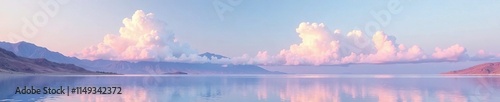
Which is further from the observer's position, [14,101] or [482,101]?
[482,101]

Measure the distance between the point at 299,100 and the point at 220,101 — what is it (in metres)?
11.0

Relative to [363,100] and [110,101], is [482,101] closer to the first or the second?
[363,100]

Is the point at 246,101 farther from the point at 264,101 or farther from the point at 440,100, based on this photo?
the point at 440,100

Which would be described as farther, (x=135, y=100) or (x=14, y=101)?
(x=135, y=100)

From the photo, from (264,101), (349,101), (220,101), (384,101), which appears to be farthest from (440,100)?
(220,101)

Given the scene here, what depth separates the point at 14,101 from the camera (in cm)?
5528

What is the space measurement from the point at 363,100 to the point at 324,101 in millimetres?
5755

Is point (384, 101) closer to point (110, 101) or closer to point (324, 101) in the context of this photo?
point (324, 101)

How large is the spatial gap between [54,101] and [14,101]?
183 inches

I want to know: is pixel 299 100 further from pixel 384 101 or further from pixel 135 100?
pixel 135 100

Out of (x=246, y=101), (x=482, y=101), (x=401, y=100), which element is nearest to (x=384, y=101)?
(x=401, y=100)

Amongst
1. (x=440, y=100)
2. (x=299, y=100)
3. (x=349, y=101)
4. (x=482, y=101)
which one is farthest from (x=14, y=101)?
(x=482, y=101)

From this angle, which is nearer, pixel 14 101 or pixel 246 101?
pixel 14 101

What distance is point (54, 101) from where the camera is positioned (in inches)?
2244
